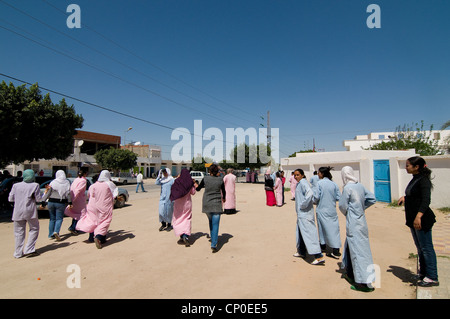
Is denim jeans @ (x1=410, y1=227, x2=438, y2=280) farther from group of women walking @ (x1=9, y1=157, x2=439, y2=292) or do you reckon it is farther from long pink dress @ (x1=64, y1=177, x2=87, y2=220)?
long pink dress @ (x1=64, y1=177, x2=87, y2=220)

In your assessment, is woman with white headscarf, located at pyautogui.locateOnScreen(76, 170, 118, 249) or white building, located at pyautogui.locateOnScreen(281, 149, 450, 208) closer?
woman with white headscarf, located at pyautogui.locateOnScreen(76, 170, 118, 249)

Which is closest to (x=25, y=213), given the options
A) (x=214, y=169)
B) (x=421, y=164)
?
(x=214, y=169)

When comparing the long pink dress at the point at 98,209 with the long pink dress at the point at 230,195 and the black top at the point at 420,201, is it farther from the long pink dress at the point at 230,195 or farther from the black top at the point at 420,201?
the black top at the point at 420,201

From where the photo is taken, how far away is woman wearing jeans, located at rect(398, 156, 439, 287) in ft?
10.9

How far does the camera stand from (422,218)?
3369mm

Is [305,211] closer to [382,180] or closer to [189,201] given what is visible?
[189,201]

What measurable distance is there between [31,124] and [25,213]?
6.79m

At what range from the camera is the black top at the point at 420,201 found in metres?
3.32

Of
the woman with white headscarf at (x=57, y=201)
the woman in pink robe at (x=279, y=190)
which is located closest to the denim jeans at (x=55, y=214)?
the woman with white headscarf at (x=57, y=201)

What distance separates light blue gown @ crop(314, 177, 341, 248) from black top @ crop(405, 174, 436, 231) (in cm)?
132

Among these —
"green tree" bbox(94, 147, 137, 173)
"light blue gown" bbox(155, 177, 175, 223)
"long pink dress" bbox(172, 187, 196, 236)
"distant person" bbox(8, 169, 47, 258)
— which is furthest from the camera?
"green tree" bbox(94, 147, 137, 173)

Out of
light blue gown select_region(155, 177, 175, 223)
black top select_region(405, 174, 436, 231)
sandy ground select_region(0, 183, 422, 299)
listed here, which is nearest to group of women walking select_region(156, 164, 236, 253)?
sandy ground select_region(0, 183, 422, 299)

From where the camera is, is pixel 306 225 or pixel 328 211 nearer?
pixel 306 225
